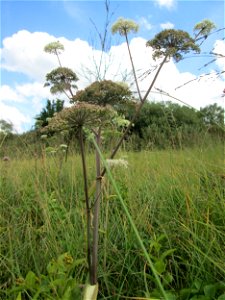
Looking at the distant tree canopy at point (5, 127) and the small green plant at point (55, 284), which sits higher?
the distant tree canopy at point (5, 127)

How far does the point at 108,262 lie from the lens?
6.34ft

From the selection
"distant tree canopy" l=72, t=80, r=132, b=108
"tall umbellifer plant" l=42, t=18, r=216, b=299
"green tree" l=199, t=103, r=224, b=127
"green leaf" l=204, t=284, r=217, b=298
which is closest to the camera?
"tall umbellifer plant" l=42, t=18, r=216, b=299

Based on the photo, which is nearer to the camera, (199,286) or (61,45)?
(199,286)

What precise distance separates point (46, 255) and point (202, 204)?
948mm

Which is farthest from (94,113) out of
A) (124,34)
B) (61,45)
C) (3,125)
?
(3,125)

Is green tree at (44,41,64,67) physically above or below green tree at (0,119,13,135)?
above

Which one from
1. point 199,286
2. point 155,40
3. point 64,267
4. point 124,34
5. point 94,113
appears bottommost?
point 199,286

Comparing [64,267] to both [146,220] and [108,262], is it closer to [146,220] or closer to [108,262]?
[108,262]

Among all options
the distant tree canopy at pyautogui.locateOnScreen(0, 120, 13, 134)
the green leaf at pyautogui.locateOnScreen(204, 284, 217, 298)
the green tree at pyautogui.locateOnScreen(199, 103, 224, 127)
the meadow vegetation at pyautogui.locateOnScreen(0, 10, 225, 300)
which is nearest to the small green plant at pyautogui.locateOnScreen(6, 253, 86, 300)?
the meadow vegetation at pyautogui.locateOnScreen(0, 10, 225, 300)

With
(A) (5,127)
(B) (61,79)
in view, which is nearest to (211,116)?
(B) (61,79)

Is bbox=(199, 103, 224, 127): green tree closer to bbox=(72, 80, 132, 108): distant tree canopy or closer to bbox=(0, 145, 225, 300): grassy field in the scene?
bbox=(0, 145, 225, 300): grassy field

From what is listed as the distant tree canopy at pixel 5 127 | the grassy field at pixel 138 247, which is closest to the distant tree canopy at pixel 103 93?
the grassy field at pixel 138 247

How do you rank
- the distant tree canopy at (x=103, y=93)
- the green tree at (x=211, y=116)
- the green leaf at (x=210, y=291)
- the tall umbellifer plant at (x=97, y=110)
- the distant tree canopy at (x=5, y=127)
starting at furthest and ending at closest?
1. the distant tree canopy at (x=5, y=127)
2. the green tree at (x=211, y=116)
3. the distant tree canopy at (x=103, y=93)
4. the green leaf at (x=210, y=291)
5. the tall umbellifer plant at (x=97, y=110)

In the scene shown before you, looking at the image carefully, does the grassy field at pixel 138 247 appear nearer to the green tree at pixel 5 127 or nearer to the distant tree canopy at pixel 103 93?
the distant tree canopy at pixel 103 93
